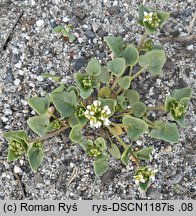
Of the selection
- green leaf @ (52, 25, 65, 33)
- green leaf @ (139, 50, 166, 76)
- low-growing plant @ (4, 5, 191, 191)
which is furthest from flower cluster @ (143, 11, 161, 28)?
green leaf @ (52, 25, 65, 33)

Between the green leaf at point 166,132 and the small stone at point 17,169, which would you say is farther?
the small stone at point 17,169

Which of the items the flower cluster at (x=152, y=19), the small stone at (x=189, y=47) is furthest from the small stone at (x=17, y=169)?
the small stone at (x=189, y=47)

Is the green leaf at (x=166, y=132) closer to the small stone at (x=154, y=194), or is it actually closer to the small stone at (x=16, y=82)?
the small stone at (x=154, y=194)

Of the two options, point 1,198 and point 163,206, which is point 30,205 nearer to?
point 1,198

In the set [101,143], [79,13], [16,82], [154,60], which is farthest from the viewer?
[79,13]

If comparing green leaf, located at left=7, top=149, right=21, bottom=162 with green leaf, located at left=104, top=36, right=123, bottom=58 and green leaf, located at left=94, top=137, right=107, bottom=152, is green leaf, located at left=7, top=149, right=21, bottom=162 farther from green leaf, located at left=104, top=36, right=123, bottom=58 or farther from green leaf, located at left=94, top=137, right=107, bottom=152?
green leaf, located at left=104, top=36, right=123, bottom=58

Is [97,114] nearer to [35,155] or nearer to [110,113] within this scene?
[110,113]

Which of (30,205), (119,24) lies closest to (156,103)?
(119,24)

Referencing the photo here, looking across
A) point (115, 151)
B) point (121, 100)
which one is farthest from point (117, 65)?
point (115, 151)
